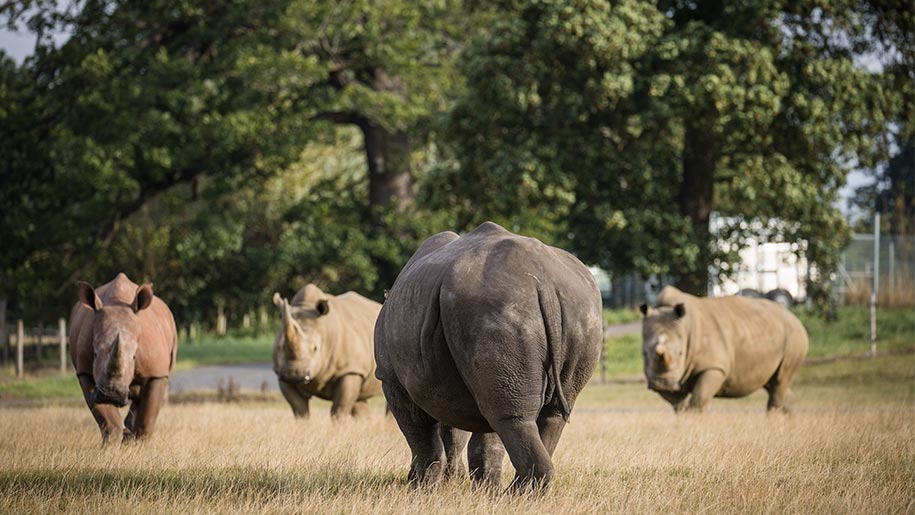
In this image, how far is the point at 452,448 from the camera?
7605 millimetres

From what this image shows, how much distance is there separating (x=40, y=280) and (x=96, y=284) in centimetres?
423

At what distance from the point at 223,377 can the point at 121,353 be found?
45.2 feet

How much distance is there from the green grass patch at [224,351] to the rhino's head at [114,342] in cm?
1800

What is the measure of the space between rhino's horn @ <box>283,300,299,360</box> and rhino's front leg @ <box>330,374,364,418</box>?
0.92 m

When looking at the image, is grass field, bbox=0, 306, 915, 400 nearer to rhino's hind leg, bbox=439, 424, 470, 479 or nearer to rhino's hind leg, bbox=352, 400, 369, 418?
rhino's hind leg, bbox=352, 400, 369, 418

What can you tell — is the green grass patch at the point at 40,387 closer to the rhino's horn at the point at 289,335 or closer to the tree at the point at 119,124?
the tree at the point at 119,124

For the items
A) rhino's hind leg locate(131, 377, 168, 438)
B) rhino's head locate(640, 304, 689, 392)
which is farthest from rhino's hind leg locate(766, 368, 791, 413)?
rhino's hind leg locate(131, 377, 168, 438)

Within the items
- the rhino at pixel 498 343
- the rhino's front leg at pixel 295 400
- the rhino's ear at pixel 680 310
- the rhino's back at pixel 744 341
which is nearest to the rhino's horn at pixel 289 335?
the rhino's front leg at pixel 295 400

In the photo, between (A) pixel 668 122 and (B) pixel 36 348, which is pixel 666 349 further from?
(B) pixel 36 348

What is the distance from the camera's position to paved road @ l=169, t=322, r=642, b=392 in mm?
22781

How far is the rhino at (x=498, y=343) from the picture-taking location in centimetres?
616

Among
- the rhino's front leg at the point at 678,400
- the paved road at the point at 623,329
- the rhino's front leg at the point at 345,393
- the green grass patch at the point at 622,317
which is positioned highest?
the rhino's front leg at the point at 345,393

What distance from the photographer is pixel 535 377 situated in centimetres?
619

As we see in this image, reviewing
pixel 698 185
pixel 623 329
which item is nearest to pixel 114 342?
pixel 698 185
